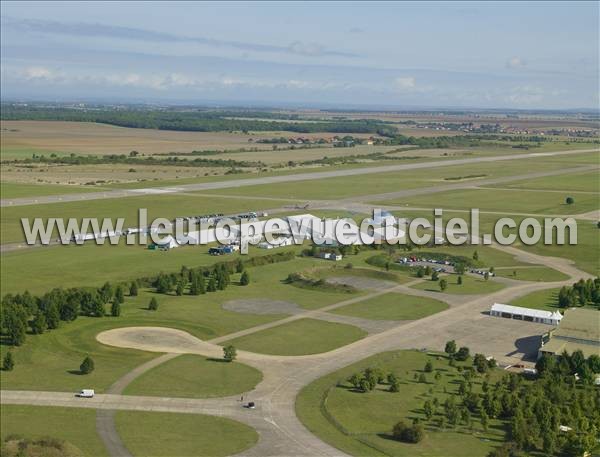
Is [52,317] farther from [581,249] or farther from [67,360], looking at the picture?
[581,249]

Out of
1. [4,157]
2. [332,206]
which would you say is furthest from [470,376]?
[4,157]

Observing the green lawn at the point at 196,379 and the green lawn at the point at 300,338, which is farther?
the green lawn at the point at 300,338

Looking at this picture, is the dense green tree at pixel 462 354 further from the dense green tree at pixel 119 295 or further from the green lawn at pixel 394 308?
the dense green tree at pixel 119 295

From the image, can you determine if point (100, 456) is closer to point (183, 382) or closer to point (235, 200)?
point (183, 382)

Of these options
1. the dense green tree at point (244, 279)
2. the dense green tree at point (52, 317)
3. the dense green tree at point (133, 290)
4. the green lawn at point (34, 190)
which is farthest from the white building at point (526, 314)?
the green lawn at point (34, 190)

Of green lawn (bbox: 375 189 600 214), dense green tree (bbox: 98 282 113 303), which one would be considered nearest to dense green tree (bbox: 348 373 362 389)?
dense green tree (bbox: 98 282 113 303)

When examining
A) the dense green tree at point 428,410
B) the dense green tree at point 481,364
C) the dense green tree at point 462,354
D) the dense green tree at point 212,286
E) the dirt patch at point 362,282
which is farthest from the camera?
the dirt patch at point 362,282

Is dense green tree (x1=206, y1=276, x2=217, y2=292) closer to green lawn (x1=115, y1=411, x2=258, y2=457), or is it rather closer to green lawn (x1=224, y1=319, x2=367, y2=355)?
green lawn (x1=224, y1=319, x2=367, y2=355)

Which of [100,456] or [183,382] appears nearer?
[100,456]
